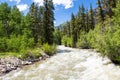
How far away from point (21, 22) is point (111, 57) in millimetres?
32918

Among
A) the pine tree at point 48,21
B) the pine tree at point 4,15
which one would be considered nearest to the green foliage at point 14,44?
the pine tree at point 4,15

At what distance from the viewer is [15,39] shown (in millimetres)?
39406

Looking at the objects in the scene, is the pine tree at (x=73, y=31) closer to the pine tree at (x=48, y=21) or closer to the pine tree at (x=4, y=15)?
the pine tree at (x=48, y=21)

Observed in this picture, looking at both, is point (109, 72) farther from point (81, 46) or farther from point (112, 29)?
point (81, 46)

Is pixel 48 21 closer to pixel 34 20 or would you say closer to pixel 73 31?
pixel 34 20

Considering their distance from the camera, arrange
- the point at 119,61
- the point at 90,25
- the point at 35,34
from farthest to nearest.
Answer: the point at 90,25
the point at 35,34
the point at 119,61

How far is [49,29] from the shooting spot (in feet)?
162

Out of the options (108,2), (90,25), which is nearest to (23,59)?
(108,2)

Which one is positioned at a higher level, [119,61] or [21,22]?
[21,22]

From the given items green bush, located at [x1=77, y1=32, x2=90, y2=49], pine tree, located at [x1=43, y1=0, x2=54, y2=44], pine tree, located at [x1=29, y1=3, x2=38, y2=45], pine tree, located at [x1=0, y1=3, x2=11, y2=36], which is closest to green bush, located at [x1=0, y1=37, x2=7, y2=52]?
pine tree, located at [x1=0, y1=3, x2=11, y2=36]

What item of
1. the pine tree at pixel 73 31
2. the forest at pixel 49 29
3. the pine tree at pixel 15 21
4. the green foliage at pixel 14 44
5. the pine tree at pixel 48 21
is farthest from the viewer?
the pine tree at pixel 73 31

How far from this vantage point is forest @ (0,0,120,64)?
70.8 ft

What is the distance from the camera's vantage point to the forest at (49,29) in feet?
70.8

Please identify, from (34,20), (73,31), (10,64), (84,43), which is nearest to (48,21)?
(34,20)
